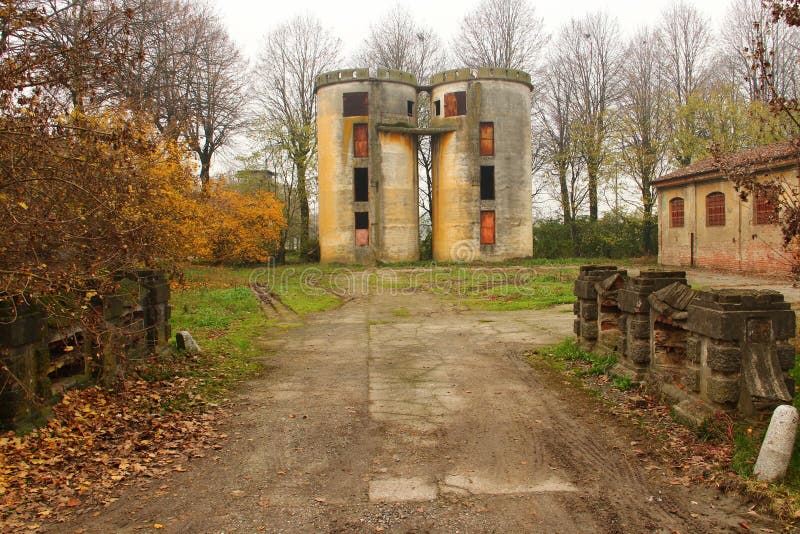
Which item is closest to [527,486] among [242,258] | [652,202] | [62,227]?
[62,227]

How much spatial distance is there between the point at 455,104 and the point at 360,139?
5515 millimetres

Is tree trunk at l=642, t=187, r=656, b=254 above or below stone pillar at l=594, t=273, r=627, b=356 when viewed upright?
above

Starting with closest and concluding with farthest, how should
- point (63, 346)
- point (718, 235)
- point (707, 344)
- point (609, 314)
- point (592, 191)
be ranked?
point (707, 344)
point (63, 346)
point (609, 314)
point (718, 235)
point (592, 191)

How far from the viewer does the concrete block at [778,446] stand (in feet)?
16.3

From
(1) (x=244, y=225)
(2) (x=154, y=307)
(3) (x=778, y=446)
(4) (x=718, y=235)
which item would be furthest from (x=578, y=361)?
(1) (x=244, y=225)

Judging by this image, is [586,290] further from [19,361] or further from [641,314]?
[19,361]

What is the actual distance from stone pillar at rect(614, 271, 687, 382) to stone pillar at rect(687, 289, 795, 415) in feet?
5.95

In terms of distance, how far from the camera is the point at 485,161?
110 feet

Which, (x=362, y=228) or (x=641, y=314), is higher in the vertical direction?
(x=362, y=228)

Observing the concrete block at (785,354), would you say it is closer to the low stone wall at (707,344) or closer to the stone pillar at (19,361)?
the low stone wall at (707,344)

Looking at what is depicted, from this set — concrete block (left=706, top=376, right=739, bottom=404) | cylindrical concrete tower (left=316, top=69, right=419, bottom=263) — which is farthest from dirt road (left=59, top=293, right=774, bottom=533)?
cylindrical concrete tower (left=316, top=69, right=419, bottom=263)

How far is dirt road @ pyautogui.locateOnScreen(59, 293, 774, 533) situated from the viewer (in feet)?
15.3

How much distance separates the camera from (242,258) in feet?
98.7

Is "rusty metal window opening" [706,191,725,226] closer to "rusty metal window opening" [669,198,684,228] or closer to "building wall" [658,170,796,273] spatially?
"building wall" [658,170,796,273]
